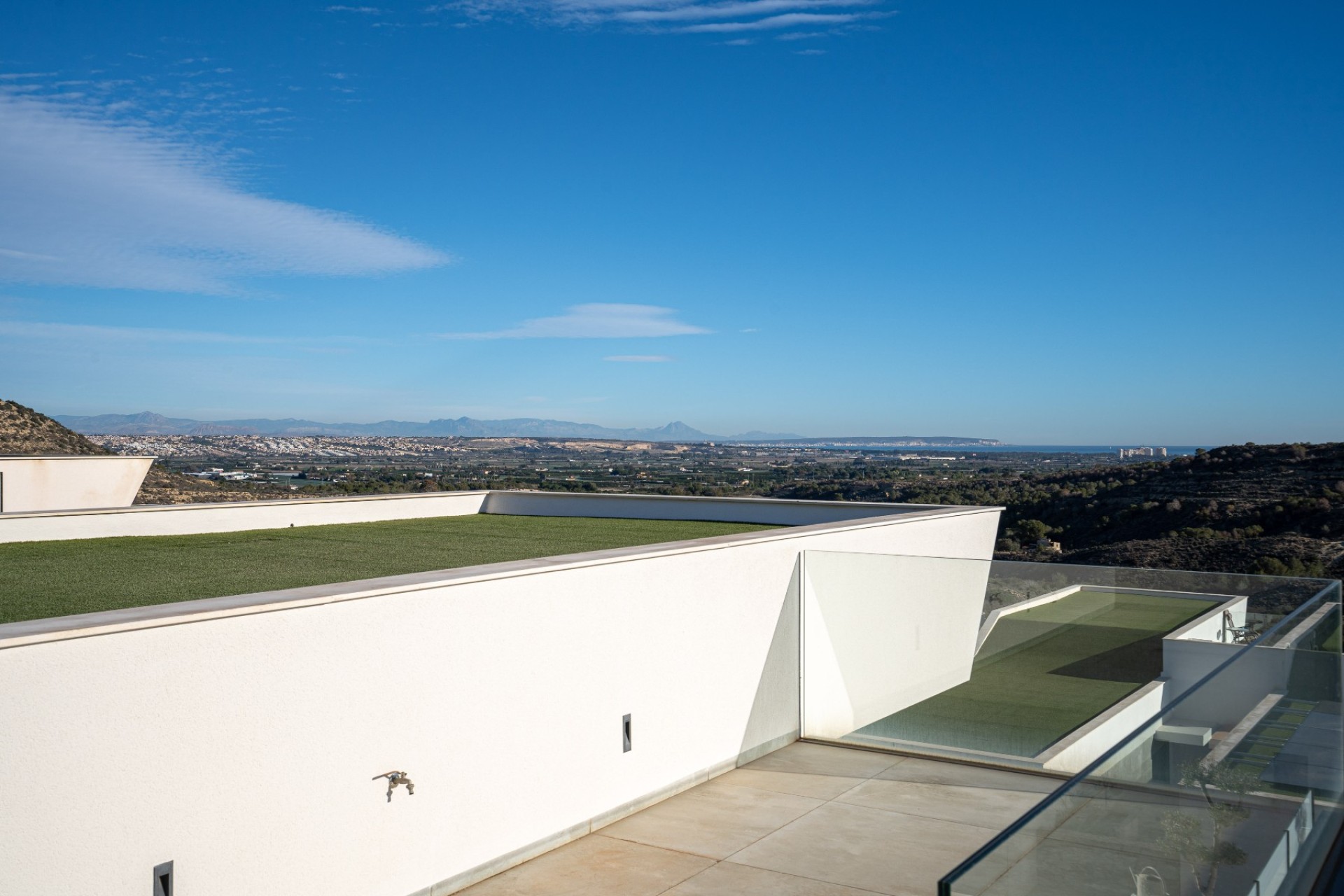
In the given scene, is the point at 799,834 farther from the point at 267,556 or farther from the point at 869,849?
the point at 267,556

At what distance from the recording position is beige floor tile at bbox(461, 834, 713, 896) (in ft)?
→ 16.1

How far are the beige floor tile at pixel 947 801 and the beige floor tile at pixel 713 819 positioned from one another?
1.45 feet

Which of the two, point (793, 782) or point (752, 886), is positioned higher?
point (752, 886)

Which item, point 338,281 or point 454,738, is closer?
point 454,738

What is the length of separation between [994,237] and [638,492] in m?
20.8

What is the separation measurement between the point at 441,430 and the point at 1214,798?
68.8 m

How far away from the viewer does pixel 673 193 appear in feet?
79.1

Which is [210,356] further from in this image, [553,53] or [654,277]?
[553,53]

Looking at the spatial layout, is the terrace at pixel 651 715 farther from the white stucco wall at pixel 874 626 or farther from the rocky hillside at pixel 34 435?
the rocky hillside at pixel 34 435

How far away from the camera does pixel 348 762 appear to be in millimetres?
4391

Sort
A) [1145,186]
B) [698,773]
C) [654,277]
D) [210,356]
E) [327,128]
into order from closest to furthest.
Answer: [698,773] < [327,128] < [1145,186] < [654,277] < [210,356]

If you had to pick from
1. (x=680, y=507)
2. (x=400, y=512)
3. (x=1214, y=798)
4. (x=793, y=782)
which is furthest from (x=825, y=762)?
(x=400, y=512)

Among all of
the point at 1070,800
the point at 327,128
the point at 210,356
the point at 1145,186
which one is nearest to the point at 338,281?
the point at 210,356

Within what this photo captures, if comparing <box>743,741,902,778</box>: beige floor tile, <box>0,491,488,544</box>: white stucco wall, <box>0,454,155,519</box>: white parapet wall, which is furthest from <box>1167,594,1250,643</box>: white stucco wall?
<box>0,454,155,519</box>: white parapet wall
